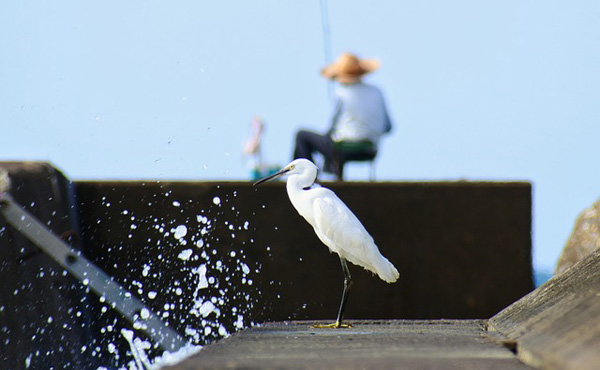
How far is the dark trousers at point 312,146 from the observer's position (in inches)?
428

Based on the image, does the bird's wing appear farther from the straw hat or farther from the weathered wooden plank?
the straw hat

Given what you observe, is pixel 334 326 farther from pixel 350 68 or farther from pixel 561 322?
pixel 350 68

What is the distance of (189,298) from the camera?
8.03 meters

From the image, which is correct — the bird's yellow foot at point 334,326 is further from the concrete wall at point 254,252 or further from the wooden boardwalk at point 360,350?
the concrete wall at point 254,252

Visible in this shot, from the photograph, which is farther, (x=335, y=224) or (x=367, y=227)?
(x=367, y=227)

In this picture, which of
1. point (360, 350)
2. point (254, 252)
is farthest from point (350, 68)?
point (360, 350)

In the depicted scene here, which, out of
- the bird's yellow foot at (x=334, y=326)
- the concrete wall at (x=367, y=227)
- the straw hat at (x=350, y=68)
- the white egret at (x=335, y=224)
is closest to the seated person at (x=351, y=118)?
the straw hat at (x=350, y=68)

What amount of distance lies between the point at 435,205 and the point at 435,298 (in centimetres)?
73

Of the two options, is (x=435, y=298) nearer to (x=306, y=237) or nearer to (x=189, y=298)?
(x=306, y=237)

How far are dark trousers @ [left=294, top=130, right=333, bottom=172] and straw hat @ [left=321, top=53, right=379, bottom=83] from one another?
107 centimetres

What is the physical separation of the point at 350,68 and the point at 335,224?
5.76 m

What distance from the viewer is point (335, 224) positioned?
6.17 meters

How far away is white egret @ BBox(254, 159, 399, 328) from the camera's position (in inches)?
242

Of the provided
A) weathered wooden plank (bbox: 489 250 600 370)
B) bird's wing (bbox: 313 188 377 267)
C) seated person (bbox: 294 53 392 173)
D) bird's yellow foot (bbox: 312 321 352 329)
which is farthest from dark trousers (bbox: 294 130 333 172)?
weathered wooden plank (bbox: 489 250 600 370)
